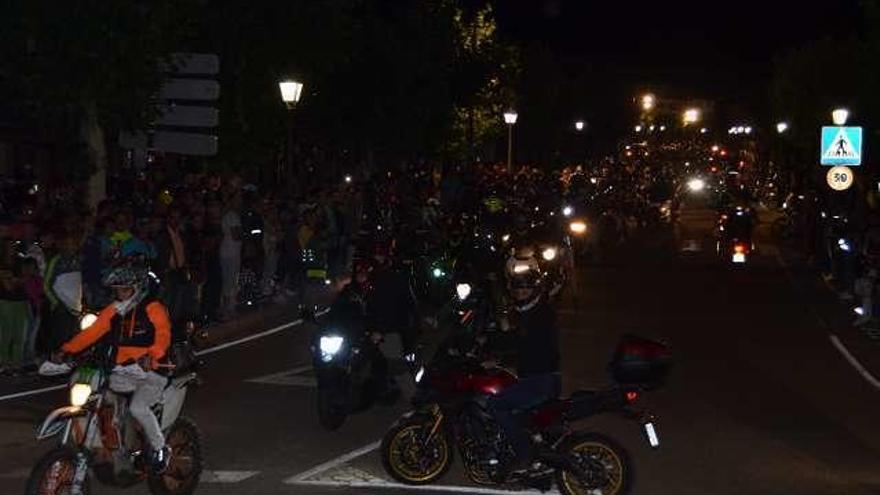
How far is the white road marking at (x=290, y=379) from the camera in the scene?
16.7 metres

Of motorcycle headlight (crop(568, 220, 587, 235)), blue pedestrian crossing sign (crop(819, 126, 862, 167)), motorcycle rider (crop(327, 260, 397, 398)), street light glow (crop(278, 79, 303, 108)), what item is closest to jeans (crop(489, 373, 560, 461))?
motorcycle rider (crop(327, 260, 397, 398))

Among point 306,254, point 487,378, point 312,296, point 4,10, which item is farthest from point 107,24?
point 487,378

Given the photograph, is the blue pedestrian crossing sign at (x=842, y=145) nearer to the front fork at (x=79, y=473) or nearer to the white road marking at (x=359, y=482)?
the white road marking at (x=359, y=482)

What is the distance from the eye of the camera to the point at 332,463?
12.2m

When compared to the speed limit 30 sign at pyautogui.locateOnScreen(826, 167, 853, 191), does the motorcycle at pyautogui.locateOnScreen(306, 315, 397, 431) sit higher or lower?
lower

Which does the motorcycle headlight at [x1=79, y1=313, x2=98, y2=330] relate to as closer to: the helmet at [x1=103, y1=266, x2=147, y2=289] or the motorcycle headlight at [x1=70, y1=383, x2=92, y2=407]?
the helmet at [x1=103, y1=266, x2=147, y2=289]

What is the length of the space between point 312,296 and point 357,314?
12215mm

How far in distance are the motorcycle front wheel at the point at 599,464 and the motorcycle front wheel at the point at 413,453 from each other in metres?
1.17

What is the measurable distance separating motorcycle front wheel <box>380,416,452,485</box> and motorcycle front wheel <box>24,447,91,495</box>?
2.59 metres

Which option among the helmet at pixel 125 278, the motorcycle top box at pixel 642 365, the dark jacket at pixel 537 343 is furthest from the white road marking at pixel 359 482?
the helmet at pixel 125 278

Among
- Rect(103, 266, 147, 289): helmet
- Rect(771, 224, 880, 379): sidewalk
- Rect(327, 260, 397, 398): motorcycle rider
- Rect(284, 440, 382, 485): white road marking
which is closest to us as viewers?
Rect(103, 266, 147, 289): helmet

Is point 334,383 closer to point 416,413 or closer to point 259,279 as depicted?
point 416,413

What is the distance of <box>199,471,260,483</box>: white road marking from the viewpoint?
11.4 metres

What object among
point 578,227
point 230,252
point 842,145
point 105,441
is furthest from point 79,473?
point 842,145
